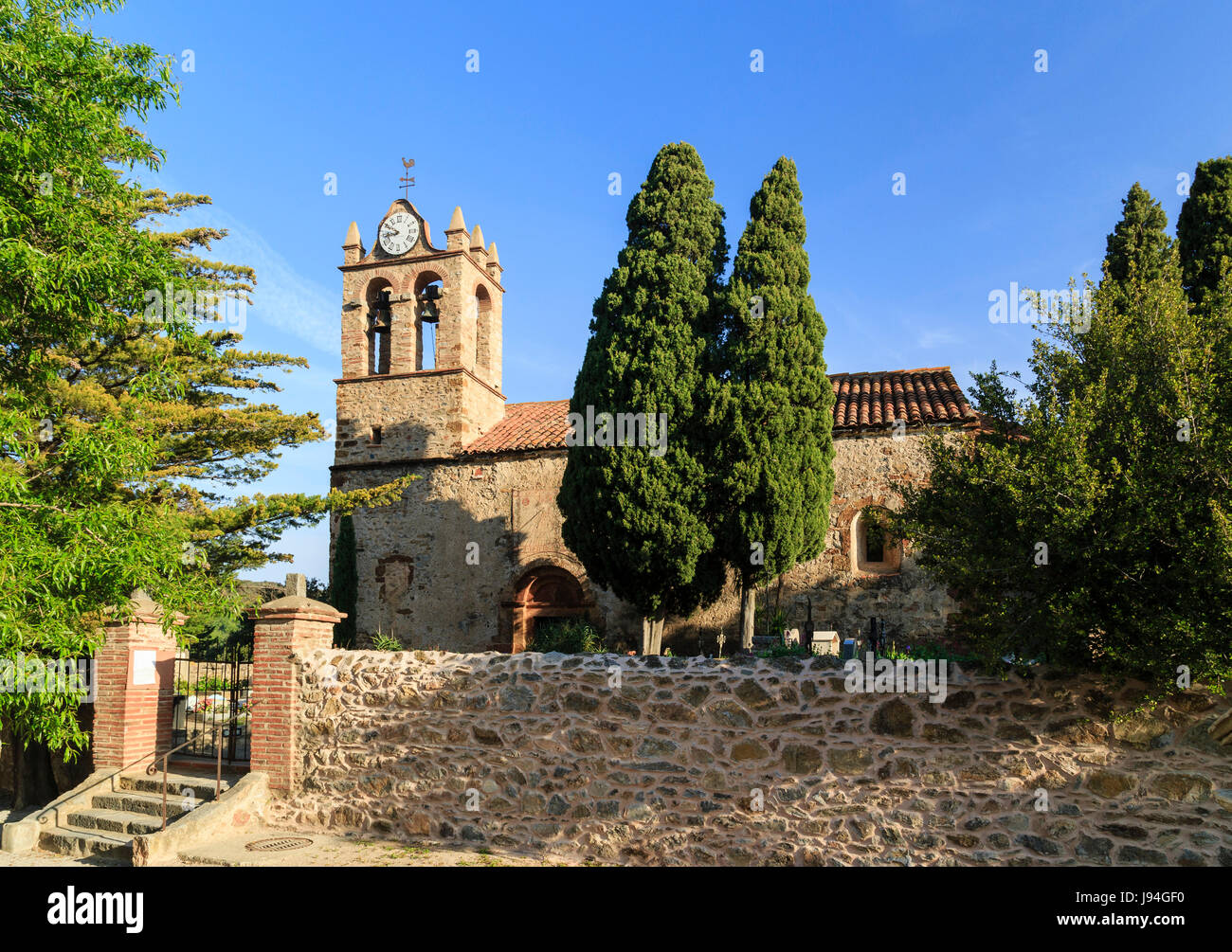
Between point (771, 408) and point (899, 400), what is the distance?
4284 mm

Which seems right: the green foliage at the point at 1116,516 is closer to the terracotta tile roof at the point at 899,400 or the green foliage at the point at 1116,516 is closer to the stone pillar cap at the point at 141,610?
the terracotta tile roof at the point at 899,400

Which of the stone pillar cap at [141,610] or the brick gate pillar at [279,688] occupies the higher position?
the stone pillar cap at [141,610]

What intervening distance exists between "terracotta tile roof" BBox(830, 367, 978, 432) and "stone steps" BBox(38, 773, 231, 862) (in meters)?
11.6

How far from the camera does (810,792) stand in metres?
7.42

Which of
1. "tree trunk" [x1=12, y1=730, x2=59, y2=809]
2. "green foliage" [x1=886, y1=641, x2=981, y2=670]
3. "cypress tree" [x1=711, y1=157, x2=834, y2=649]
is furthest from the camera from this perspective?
"cypress tree" [x1=711, y1=157, x2=834, y2=649]

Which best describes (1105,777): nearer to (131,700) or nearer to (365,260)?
(131,700)

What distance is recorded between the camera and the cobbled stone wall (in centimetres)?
664

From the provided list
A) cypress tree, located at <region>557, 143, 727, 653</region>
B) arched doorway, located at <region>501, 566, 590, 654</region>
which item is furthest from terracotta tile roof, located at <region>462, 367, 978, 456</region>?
cypress tree, located at <region>557, 143, 727, 653</region>

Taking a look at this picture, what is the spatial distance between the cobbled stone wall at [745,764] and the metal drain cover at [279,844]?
15.5 inches

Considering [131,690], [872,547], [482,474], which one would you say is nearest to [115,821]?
[131,690]

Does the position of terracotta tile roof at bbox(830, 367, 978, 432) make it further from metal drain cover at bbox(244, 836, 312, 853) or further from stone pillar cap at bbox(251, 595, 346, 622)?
metal drain cover at bbox(244, 836, 312, 853)

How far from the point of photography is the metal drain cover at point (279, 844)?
8.59 m

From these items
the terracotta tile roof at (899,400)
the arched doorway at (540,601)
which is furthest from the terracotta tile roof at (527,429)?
the terracotta tile roof at (899,400)

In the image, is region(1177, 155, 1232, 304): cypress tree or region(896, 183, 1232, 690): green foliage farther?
region(1177, 155, 1232, 304): cypress tree
